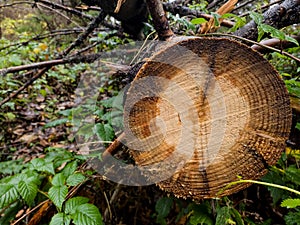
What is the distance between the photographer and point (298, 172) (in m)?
0.97

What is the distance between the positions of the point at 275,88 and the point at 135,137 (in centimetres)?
44

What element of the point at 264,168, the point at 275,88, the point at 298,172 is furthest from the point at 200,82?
the point at 298,172

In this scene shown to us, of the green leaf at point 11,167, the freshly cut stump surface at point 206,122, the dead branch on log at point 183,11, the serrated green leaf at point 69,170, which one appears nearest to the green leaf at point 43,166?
the serrated green leaf at point 69,170

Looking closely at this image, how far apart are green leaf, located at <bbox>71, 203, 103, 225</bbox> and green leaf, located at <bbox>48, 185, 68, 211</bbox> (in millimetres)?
64

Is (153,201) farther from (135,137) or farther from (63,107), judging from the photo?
(63,107)

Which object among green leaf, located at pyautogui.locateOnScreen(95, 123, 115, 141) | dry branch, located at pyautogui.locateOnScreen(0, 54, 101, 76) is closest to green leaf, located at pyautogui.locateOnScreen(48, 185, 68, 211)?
green leaf, located at pyautogui.locateOnScreen(95, 123, 115, 141)

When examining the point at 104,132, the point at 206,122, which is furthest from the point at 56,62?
the point at 206,122

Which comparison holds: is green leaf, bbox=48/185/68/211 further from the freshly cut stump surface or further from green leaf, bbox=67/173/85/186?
the freshly cut stump surface

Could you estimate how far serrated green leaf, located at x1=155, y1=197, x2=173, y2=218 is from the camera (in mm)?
1152

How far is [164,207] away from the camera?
3.81 ft

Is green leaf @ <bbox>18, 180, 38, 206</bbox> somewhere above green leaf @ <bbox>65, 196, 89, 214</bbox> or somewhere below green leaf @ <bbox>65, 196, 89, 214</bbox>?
above

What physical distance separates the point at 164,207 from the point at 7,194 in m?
0.68

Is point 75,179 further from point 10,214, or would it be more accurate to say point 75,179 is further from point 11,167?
point 11,167

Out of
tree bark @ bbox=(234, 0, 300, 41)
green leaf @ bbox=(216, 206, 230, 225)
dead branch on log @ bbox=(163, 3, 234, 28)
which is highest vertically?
dead branch on log @ bbox=(163, 3, 234, 28)
